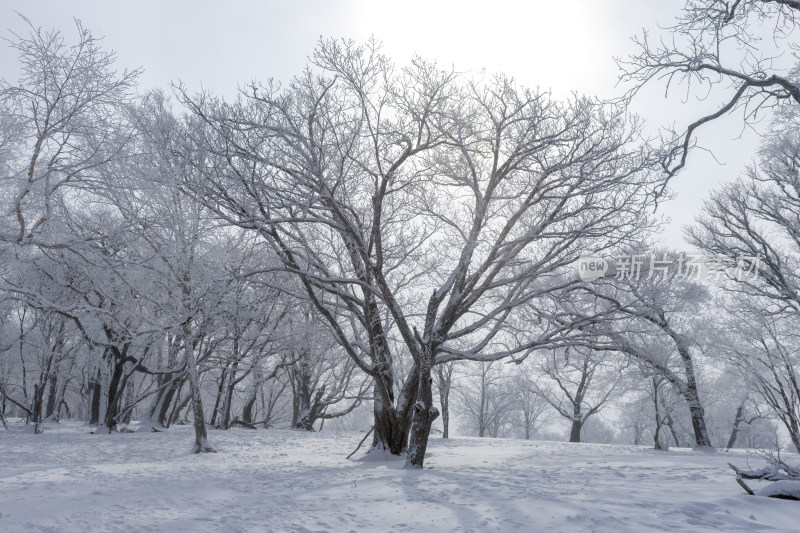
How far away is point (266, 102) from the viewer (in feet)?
35.3

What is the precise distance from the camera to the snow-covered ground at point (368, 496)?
213 inches

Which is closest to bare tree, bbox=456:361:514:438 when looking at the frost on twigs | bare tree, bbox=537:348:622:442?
bare tree, bbox=537:348:622:442

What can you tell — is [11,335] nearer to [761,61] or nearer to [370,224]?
[370,224]

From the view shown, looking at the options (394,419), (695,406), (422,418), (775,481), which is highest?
(695,406)

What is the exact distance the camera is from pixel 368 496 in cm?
711

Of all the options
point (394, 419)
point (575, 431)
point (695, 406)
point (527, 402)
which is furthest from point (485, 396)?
point (394, 419)

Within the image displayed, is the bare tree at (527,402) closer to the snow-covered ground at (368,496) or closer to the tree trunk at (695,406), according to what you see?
the tree trunk at (695,406)

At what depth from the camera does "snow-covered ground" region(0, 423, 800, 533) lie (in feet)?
17.7

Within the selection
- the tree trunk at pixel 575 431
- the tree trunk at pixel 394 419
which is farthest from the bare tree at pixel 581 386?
the tree trunk at pixel 394 419

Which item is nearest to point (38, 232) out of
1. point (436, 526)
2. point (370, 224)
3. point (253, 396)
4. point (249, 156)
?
point (249, 156)

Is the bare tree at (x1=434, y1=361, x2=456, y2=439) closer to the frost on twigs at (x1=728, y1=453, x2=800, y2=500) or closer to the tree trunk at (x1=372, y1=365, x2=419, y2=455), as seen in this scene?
the tree trunk at (x1=372, y1=365, x2=419, y2=455)

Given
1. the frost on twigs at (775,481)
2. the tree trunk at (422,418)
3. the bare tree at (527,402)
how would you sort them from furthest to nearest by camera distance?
1. the bare tree at (527,402)
2. the tree trunk at (422,418)
3. the frost on twigs at (775,481)

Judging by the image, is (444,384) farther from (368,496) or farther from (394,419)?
(368,496)

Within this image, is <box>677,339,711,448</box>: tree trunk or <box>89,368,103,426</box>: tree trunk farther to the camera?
<box>89,368,103,426</box>: tree trunk
